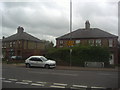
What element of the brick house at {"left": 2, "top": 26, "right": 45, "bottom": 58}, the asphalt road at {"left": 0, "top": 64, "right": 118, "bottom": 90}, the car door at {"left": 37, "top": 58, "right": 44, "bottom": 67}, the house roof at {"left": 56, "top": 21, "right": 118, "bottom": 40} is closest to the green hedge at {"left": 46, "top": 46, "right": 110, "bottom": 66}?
the car door at {"left": 37, "top": 58, "right": 44, "bottom": 67}

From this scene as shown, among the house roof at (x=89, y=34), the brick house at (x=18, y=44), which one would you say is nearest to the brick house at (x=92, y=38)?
the house roof at (x=89, y=34)

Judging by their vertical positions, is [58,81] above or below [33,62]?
below

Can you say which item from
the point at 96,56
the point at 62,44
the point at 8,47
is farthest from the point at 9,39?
the point at 96,56

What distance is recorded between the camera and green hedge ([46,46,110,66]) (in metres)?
29.3

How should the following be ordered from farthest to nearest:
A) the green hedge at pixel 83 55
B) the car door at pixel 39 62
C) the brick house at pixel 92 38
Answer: the brick house at pixel 92 38 → the green hedge at pixel 83 55 → the car door at pixel 39 62

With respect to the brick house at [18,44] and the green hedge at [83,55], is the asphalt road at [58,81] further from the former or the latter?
the brick house at [18,44]

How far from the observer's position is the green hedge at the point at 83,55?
29.3 meters

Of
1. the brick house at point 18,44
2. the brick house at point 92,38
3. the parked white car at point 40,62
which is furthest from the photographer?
the brick house at point 18,44

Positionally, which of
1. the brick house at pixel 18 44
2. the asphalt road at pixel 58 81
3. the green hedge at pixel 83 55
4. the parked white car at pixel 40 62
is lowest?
the asphalt road at pixel 58 81

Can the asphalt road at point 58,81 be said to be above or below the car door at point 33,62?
below

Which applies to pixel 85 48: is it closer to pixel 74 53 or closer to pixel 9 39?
pixel 74 53

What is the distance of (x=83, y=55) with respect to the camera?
1192 inches

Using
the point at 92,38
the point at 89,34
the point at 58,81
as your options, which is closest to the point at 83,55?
the point at 92,38

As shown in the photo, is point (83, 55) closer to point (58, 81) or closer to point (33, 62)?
point (33, 62)
